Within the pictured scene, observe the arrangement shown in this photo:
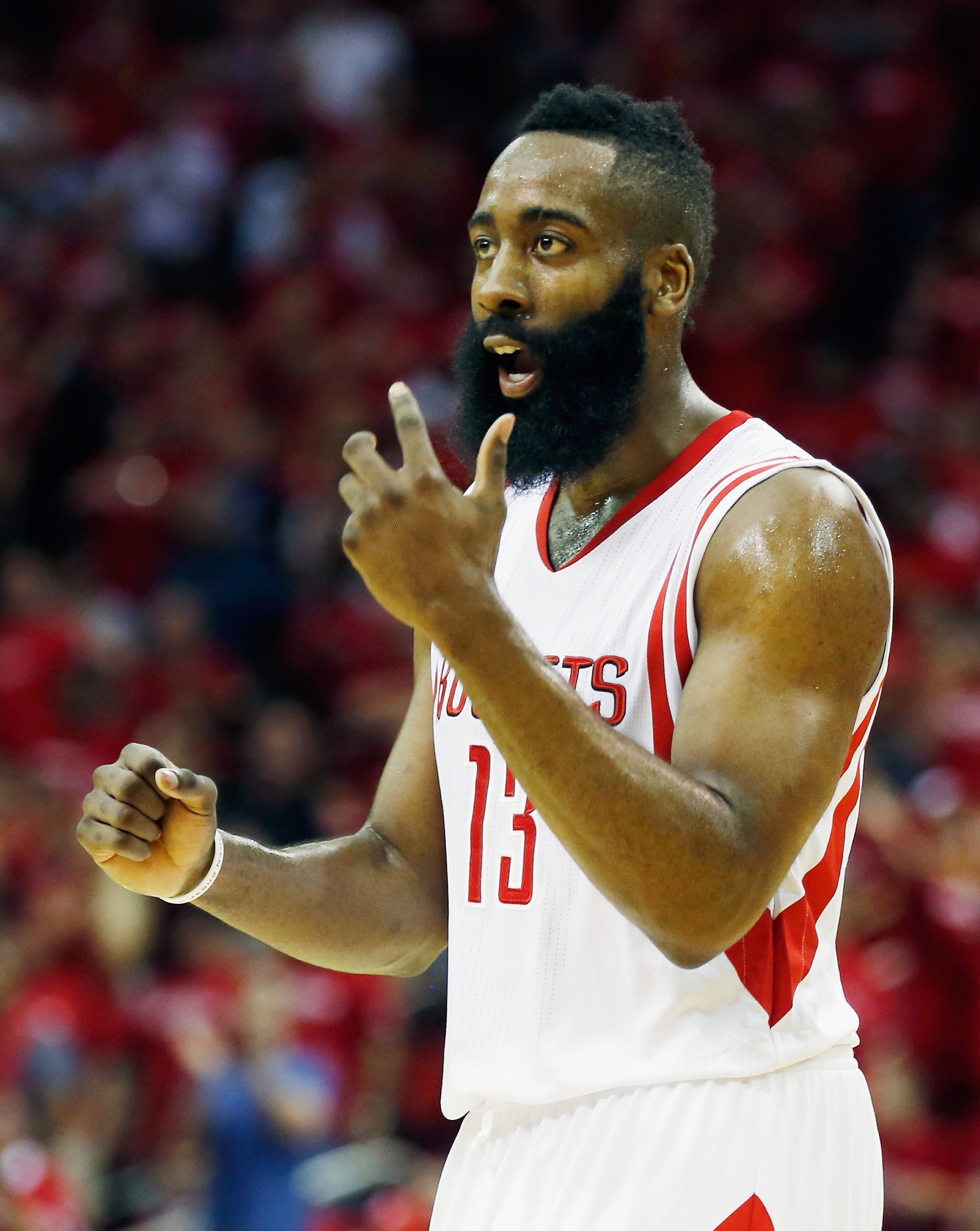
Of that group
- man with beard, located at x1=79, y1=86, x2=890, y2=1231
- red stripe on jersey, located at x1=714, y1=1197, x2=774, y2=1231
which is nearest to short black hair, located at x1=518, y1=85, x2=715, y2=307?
man with beard, located at x1=79, y1=86, x2=890, y2=1231

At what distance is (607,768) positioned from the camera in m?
2.03

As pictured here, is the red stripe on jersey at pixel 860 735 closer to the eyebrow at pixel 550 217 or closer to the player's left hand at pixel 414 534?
the player's left hand at pixel 414 534

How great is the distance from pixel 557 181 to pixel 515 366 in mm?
269

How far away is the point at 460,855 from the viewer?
2607 mm

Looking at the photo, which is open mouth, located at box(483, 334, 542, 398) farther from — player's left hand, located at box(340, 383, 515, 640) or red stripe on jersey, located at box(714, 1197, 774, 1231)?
red stripe on jersey, located at box(714, 1197, 774, 1231)

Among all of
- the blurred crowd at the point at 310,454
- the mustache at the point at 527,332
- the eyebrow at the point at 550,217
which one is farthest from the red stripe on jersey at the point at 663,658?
the blurred crowd at the point at 310,454

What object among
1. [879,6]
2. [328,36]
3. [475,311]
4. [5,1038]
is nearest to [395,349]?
[328,36]

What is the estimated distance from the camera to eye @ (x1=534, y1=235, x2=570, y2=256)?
258 cm

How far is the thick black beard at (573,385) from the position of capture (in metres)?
2.59

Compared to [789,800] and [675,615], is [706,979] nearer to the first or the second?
[789,800]

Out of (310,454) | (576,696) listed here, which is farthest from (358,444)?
(310,454)

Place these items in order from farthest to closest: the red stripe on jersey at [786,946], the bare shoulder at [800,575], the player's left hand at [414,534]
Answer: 1. the red stripe on jersey at [786,946]
2. the bare shoulder at [800,575]
3. the player's left hand at [414,534]

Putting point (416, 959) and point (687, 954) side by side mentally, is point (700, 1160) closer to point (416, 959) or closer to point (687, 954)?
point (687, 954)

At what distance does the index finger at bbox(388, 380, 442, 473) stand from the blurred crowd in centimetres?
317
